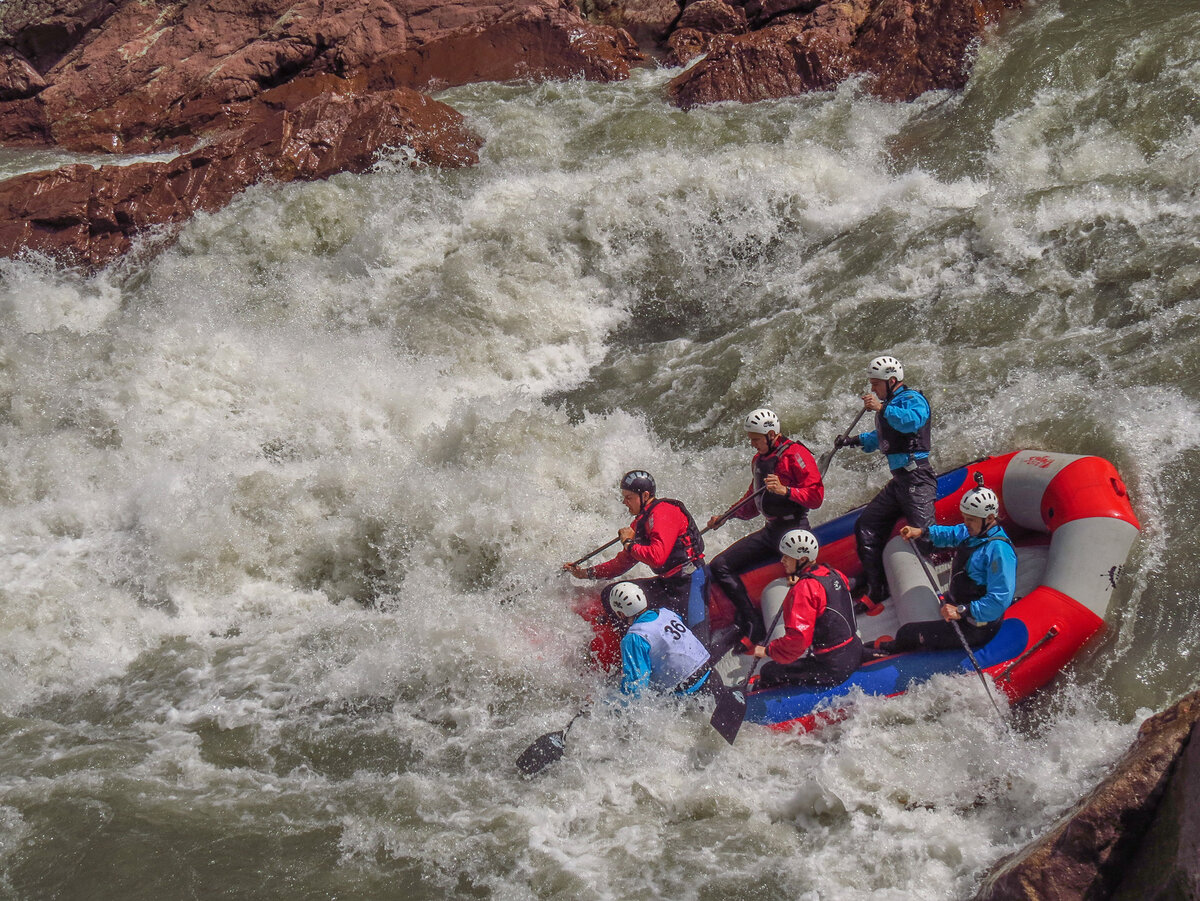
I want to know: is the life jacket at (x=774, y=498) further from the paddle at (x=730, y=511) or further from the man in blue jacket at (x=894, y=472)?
the man in blue jacket at (x=894, y=472)

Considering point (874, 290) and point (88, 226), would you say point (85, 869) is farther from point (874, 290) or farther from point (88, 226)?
point (88, 226)

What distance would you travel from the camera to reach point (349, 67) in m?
13.7

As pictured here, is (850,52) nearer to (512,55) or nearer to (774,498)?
(512,55)

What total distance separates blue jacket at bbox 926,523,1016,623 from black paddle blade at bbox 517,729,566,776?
234cm

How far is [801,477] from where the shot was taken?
6348 mm

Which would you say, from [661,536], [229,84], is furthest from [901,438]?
[229,84]

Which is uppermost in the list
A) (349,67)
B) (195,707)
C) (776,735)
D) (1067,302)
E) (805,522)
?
(349,67)

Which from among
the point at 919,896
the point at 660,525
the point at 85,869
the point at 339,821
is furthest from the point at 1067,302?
the point at 85,869

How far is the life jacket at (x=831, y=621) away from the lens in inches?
214

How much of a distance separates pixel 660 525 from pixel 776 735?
1.49 metres

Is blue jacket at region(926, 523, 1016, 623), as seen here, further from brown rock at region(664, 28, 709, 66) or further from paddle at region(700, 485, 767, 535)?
brown rock at region(664, 28, 709, 66)

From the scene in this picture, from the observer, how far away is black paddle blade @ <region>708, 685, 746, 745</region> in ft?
17.4

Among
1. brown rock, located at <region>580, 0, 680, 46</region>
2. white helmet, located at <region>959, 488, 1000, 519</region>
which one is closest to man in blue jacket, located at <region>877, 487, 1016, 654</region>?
white helmet, located at <region>959, 488, 1000, 519</region>

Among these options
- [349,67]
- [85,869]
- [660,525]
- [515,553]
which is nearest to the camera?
[85,869]
